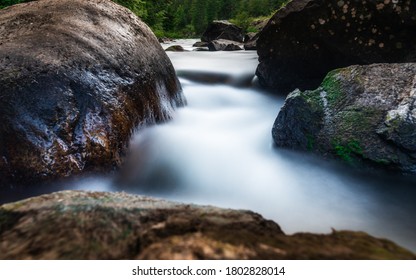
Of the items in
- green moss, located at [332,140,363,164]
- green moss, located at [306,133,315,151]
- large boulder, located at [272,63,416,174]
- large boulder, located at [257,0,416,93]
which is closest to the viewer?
large boulder, located at [272,63,416,174]

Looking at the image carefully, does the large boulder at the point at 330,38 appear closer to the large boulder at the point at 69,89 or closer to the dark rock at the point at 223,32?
the large boulder at the point at 69,89

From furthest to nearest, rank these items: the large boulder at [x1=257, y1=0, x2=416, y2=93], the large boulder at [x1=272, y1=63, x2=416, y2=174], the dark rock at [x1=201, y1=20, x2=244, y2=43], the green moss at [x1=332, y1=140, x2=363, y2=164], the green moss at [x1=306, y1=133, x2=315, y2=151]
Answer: the dark rock at [x1=201, y1=20, x2=244, y2=43]
the large boulder at [x1=257, y1=0, x2=416, y2=93]
the green moss at [x1=306, y1=133, x2=315, y2=151]
the green moss at [x1=332, y1=140, x2=363, y2=164]
the large boulder at [x1=272, y1=63, x2=416, y2=174]

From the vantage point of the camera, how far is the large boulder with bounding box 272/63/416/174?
9.70 feet

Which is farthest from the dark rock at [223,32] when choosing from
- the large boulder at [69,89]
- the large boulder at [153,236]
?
the large boulder at [153,236]

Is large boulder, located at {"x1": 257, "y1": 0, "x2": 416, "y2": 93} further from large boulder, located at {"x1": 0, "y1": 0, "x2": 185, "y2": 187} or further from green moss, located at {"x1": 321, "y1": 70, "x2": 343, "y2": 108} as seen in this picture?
large boulder, located at {"x1": 0, "y1": 0, "x2": 185, "y2": 187}

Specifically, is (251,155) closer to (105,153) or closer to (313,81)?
(105,153)

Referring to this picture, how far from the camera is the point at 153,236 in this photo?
1129 mm

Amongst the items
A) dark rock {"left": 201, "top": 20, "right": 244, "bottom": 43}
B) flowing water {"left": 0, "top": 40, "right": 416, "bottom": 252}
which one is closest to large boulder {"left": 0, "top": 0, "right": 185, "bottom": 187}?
flowing water {"left": 0, "top": 40, "right": 416, "bottom": 252}

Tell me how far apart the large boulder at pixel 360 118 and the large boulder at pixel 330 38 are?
1.48 m

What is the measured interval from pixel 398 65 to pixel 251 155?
6.45ft

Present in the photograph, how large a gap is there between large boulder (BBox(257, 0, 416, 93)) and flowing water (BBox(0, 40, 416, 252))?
1614 mm

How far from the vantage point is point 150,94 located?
3748 millimetres

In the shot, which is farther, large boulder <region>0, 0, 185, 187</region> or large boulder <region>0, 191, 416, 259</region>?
large boulder <region>0, 0, 185, 187</region>

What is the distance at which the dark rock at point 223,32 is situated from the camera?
21.0m
